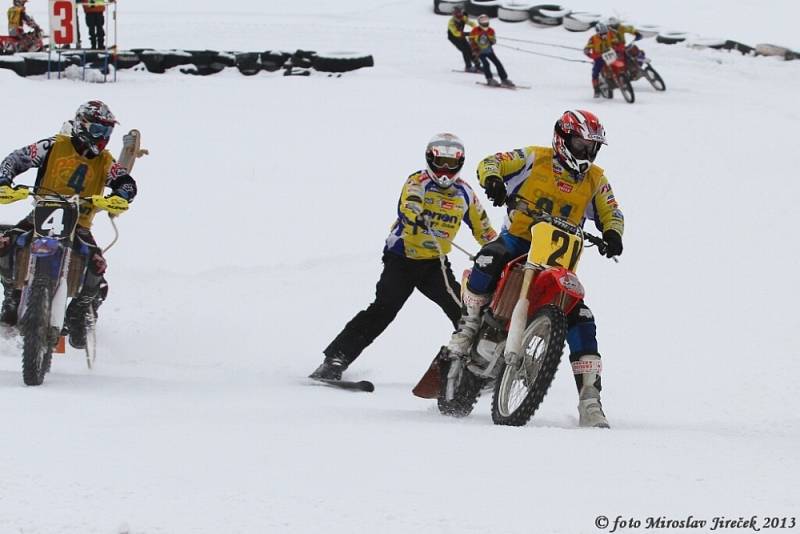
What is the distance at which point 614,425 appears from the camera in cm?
783

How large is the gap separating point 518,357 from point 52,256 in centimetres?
327

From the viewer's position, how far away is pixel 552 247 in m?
7.12

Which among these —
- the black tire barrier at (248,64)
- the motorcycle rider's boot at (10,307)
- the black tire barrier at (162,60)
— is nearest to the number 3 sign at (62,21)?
the black tire barrier at (162,60)

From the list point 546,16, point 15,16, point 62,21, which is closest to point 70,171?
point 62,21

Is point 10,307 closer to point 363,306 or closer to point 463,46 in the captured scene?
point 363,306

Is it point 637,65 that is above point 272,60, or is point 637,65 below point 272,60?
above

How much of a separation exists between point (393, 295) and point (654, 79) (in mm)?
16099

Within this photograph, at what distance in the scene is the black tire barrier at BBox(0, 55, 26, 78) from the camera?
2142 centimetres

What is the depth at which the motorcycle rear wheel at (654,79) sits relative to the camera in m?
23.9

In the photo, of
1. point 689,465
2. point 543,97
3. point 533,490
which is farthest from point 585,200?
point 543,97

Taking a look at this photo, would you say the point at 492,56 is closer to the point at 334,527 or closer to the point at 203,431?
the point at 203,431

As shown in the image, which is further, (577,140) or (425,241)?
(425,241)

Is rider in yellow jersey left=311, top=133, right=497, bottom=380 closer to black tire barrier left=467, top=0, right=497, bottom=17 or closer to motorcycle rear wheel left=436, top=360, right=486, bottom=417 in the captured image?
motorcycle rear wheel left=436, top=360, right=486, bottom=417

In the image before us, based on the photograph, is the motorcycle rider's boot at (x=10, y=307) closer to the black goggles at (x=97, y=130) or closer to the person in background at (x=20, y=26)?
the black goggles at (x=97, y=130)
